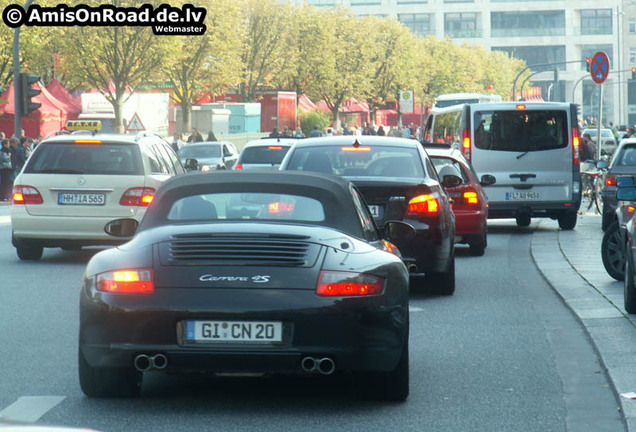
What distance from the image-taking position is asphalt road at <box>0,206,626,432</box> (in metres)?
6.46

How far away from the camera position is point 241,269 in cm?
638

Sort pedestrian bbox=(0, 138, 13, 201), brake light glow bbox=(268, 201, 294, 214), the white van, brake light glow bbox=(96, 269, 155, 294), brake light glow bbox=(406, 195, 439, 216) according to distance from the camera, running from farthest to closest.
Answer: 1. pedestrian bbox=(0, 138, 13, 201)
2. the white van
3. brake light glow bbox=(406, 195, 439, 216)
4. brake light glow bbox=(268, 201, 294, 214)
5. brake light glow bbox=(96, 269, 155, 294)

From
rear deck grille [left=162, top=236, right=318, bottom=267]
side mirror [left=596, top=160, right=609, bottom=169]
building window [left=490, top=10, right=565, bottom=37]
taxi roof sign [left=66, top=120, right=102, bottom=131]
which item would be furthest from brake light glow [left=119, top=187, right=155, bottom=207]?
building window [left=490, top=10, right=565, bottom=37]


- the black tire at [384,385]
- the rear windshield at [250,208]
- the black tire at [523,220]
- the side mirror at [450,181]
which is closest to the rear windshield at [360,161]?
the side mirror at [450,181]

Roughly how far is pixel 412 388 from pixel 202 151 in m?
32.2

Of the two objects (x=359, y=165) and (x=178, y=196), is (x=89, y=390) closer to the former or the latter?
(x=178, y=196)

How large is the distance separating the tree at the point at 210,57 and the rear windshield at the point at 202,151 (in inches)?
861

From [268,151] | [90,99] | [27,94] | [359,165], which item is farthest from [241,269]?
[90,99]

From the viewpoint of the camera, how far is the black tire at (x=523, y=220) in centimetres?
2166

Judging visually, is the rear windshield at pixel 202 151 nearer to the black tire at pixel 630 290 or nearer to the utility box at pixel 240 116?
the utility box at pixel 240 116

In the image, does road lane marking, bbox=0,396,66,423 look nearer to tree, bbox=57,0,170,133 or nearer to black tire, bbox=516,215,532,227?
black tire, bbox=516,215,532,227

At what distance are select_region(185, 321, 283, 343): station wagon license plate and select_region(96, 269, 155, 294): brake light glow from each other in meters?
0.29

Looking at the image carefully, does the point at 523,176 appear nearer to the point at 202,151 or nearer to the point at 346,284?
the point at 346,284

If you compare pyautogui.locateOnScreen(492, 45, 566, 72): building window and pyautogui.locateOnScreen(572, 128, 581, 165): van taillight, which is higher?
pyautogui.locateOnScreen(492, 45, 566, 72): building window
